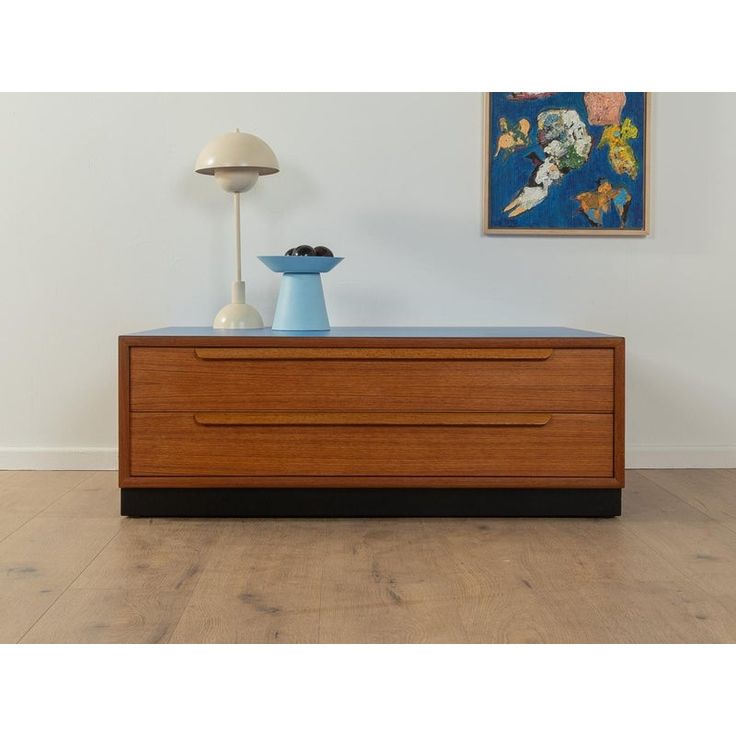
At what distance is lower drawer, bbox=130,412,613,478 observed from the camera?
2.68m

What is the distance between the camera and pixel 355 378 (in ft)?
8.77

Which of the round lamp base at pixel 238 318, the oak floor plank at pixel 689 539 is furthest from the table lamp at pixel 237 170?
the oak floor plank at pixel 689 539

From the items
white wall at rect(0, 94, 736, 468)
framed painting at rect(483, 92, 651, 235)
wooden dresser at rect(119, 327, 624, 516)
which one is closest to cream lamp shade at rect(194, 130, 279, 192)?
white wall at rect(0, 94, 736, 468)

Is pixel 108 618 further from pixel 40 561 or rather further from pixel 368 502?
pixel 368 502

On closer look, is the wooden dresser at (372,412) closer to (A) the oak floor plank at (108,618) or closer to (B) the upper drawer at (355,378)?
(B) the upper drawer at (355,378)

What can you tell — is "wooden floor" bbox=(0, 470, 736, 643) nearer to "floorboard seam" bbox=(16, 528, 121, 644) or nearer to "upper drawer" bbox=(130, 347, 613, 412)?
"floorboard seam" bbox=(16, 528, 121, 644)

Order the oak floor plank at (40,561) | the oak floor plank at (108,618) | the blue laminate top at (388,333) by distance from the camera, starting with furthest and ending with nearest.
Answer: the blue laminate top at (388,333) < the oak floor plank at (40,561) < the oak floor plank at (108,618)

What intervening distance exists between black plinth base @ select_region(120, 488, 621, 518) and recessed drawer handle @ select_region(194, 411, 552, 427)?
20 centimetres

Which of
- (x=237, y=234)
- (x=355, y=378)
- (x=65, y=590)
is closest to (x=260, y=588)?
(x=65, y=590)

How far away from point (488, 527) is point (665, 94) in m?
1.79

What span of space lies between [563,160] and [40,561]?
2228 millimetres

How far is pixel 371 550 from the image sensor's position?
2340 millimetres

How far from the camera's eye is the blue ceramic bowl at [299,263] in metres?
2.91

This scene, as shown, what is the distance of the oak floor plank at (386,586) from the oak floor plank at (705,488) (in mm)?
910
